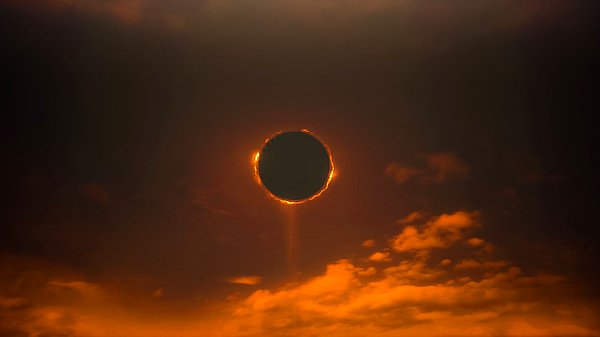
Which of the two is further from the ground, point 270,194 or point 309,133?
point 309,133

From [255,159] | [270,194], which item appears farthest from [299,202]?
[255,159]

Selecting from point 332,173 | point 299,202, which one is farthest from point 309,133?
point 299,202

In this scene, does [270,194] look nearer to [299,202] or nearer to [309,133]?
[299,202]

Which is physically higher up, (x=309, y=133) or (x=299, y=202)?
(x=309, y=133)

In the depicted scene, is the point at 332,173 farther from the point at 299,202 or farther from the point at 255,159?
the point at 255,159

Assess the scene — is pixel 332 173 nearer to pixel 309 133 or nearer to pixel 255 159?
pixel 309 133

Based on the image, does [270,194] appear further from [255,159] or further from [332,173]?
[332,173]

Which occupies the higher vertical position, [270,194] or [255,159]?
[255,159]
